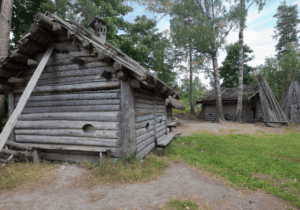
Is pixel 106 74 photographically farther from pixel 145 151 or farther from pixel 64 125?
pixel 145 151

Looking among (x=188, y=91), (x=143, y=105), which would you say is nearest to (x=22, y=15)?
(x=143, y=105)

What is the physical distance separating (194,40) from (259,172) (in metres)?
14.8

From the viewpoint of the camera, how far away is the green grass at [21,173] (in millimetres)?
3934

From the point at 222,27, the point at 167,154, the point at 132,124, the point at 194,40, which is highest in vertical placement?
the point at 222,27

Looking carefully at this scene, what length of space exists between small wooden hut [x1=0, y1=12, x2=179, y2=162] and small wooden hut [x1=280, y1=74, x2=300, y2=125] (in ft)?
56.0

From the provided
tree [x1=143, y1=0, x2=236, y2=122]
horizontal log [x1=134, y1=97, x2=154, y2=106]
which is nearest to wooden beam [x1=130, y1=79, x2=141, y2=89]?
horizontal log [x1=134, y1=97, x2=154, y2=106]

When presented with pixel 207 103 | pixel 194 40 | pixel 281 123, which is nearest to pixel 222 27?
pixel 194 40

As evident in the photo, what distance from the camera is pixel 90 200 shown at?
3.22 metres

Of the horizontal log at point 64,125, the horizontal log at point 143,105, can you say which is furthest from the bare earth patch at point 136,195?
the horizontal log at point 143,105

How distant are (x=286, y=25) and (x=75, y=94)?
140 feet

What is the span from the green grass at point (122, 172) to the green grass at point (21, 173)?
1327mm

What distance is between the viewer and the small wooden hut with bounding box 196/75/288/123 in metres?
14.6

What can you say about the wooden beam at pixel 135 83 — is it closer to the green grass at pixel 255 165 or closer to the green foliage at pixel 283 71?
the green grass at pixel 255 165

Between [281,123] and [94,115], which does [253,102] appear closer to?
[281,123]
